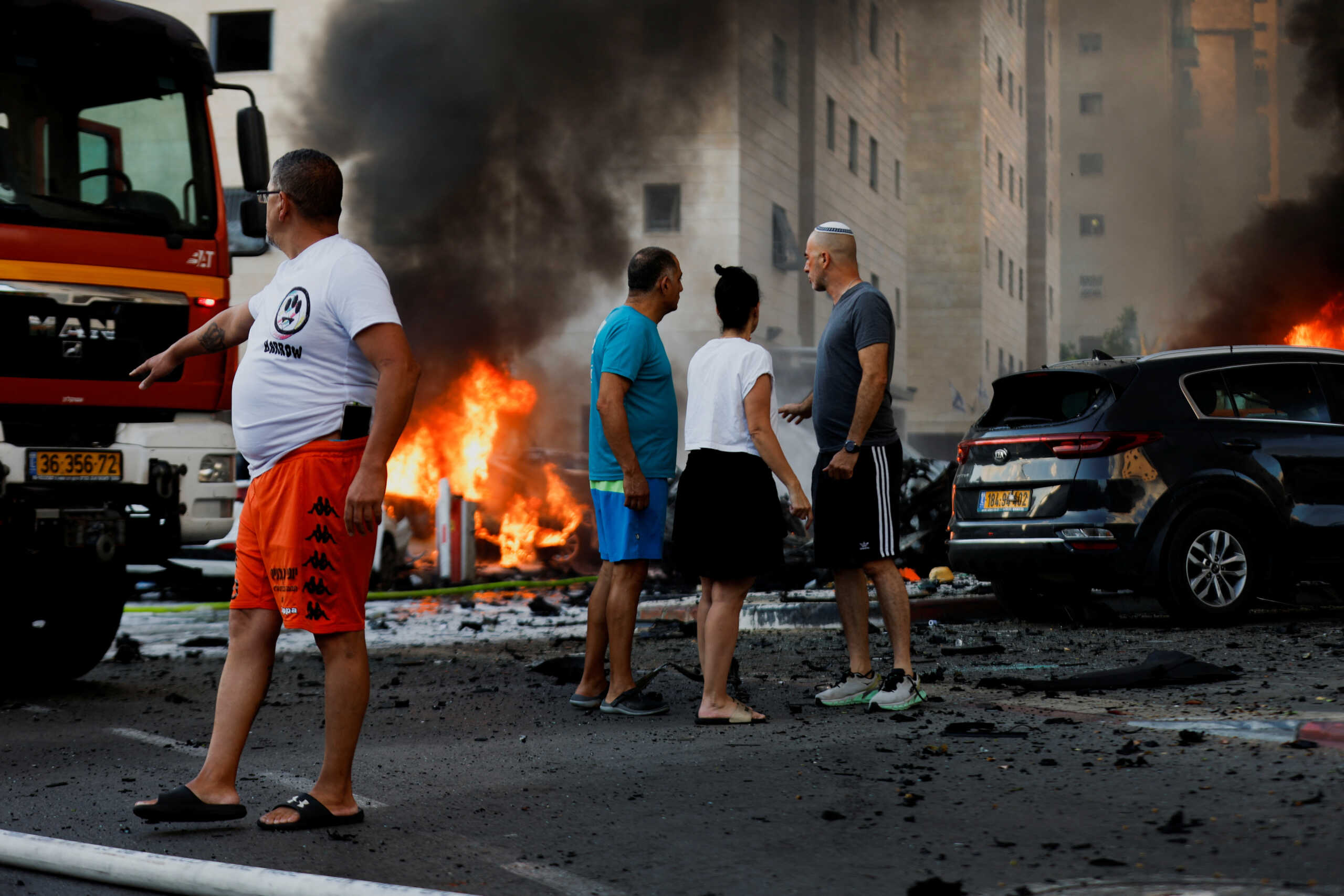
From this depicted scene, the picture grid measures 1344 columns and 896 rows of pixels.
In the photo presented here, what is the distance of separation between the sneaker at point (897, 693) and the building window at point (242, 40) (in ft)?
96.0

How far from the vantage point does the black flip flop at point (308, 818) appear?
3.91 m

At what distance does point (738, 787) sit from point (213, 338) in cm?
210

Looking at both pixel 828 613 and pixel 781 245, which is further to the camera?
pixel 781 245

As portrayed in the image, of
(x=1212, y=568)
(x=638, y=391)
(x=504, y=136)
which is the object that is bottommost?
(x=1212, y=568)

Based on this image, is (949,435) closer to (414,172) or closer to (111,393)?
(414,172)

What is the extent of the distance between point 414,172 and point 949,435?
24392 millimetres

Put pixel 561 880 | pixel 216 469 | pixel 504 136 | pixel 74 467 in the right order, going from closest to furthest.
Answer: pixel 561 880, pixel 74 467, pixel 216 469, pixel 504 136

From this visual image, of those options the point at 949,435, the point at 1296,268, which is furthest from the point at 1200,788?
the point at 949,435

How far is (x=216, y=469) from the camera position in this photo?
7.32 meters

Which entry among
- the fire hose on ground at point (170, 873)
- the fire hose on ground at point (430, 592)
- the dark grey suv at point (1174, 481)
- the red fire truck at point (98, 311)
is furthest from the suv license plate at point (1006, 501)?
the fire hose on ground at point (170, 873)

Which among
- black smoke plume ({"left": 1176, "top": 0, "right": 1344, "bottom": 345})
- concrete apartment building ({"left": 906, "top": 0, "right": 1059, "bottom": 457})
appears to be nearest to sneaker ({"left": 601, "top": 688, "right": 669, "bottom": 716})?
black smoke plume ({"left": 1176, "top": 0, "right": 1344, "bottom": 345})

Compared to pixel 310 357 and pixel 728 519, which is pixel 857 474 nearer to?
pixel 728 519

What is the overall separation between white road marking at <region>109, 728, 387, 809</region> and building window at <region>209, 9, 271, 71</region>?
28368 mm

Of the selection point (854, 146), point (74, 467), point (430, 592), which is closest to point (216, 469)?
point (74, 467)
